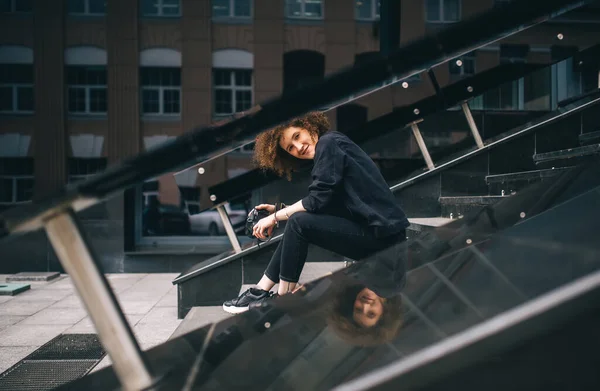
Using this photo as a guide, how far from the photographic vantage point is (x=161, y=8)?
26.3 ft

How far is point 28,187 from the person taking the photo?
24.7 feet

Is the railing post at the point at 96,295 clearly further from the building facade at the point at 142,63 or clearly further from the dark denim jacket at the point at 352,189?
the building facade at the point at 142,63

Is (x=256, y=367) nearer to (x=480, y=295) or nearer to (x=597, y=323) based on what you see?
(x=480, y=295)

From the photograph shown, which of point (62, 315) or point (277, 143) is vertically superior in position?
point (277, 143)

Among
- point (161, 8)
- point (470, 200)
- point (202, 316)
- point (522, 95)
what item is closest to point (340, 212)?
point (202, 316)

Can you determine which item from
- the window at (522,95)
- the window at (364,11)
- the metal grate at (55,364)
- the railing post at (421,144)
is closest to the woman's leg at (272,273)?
the metal grate at (55,364)

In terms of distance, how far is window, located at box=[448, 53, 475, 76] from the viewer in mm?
4341

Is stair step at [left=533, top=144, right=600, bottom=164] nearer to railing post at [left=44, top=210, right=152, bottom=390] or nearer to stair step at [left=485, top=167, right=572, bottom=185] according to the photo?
stair step at [left=485, top=167, right=572, bottom=185]

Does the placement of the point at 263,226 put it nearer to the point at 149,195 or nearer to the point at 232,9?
the point at 149,195

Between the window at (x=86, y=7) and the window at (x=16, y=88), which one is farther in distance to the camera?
the window at (x=86, y=7)

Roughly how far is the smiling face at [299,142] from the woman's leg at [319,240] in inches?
16.8

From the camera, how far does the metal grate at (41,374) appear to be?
108 inches

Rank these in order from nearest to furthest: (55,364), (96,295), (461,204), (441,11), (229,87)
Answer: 1. (96,295)
2. (55,364)
3. (461,204)
4. (441,11)
5. (229,87)

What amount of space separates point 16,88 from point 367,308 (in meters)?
7.72
